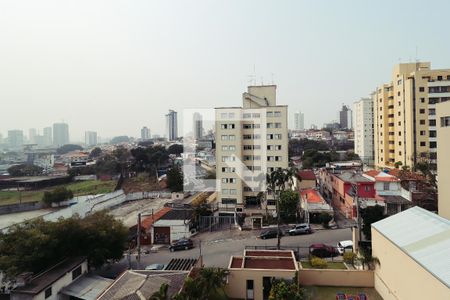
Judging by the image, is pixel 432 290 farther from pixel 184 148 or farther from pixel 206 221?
pixel 184 148

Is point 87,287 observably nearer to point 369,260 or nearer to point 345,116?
point 369,260

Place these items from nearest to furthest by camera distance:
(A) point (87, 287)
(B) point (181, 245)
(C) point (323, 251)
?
(A) point (87, 287) < (C) point (323, 251) < (B) point (181, 245)

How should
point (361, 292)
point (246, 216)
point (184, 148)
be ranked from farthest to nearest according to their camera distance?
1. point (184, 148)
2. point (246, 216)
3. point (361, 292)

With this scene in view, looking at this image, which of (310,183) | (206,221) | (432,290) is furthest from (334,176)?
(432,290)

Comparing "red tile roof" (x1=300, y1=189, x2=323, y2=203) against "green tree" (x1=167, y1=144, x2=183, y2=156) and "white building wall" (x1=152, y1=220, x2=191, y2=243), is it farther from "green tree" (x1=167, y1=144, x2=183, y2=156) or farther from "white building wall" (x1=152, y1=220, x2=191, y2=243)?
"green tree" (x1=167, y1=144, x2=183, y2=156)

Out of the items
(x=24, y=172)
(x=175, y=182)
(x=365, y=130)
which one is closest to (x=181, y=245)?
(x=175, y=182)

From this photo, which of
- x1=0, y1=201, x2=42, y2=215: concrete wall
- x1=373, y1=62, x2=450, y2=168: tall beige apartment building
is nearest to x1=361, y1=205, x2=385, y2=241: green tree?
x1=373, y1=62, x2=450, y2=168: tall beige apartment building
